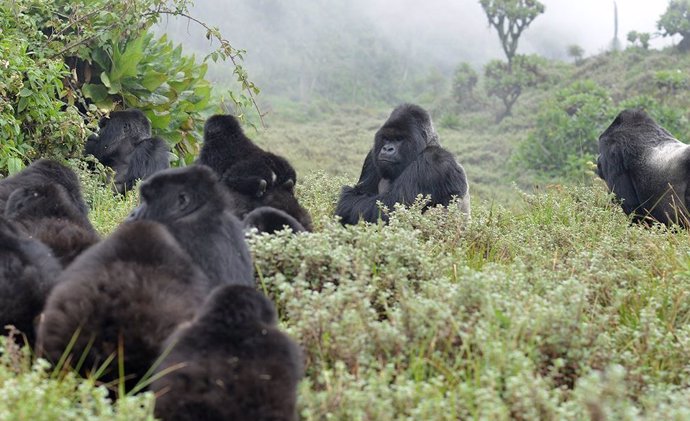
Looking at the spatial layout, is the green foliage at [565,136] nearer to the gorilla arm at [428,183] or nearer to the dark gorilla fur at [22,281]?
the gorilla arm at [428,183]

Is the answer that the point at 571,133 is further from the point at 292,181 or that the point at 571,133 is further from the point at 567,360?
the point at 567,360

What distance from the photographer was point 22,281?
9.99 ft

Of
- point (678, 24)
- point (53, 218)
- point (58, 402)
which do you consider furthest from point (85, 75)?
point (678, 24)

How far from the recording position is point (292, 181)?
16.8 feet

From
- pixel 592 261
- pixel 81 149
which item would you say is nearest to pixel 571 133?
pixel 81 149

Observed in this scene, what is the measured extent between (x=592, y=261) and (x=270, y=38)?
64795mm

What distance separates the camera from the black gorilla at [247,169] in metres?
4.89

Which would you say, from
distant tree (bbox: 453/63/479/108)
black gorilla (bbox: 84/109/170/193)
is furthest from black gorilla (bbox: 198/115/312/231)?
distant tree (bbox: 453/63/479/108)

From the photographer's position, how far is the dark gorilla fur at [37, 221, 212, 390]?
2.62m

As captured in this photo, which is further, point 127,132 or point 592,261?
point 127,132

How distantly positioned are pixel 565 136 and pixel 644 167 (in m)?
16.3

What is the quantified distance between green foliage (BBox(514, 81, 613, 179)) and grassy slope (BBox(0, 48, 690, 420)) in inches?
658

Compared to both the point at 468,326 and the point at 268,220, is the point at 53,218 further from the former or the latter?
the point at 468,326

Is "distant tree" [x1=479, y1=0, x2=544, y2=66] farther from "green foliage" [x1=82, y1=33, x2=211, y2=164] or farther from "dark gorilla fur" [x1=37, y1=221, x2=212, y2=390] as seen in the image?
"dark gorilla fur" [x1=37, y1=221, x2=212, y2=390]
